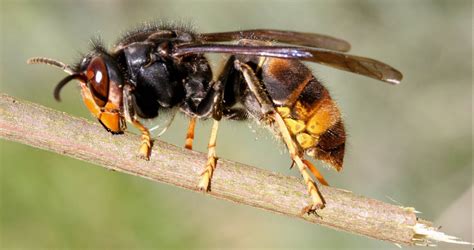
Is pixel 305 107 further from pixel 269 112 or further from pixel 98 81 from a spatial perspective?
pixel 98 81

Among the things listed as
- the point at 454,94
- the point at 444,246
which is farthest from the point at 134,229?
the point at 454,94

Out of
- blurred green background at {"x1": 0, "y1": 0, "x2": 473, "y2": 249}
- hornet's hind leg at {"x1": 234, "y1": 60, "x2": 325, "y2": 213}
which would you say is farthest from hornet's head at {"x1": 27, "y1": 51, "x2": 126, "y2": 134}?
blurred green background at {"x1": 0, "y1": 0, "x2": 473, "y2": 249}

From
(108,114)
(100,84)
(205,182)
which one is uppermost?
(100,84)

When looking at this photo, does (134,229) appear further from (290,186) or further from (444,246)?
(290,186)

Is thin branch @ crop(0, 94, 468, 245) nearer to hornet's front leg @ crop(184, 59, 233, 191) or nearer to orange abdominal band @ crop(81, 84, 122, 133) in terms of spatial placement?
orange abdominal band @ crop(81, 84, 122, 133)

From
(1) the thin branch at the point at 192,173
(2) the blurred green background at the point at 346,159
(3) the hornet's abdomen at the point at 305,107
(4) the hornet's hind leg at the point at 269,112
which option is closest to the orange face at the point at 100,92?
(1) the thin branch at the point at 192,173

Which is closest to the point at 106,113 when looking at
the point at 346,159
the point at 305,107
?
the point at 305,107

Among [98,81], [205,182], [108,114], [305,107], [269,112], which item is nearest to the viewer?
[205,182]

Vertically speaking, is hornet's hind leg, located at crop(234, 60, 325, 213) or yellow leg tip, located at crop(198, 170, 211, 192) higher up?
hornet's hind leg, located at crop(234, 60, 325, 213)
